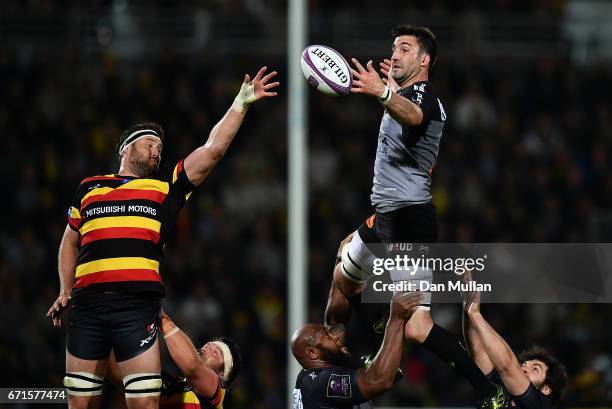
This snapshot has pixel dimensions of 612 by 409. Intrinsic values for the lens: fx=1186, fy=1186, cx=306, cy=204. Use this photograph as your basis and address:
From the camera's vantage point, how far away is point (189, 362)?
22.4 feet

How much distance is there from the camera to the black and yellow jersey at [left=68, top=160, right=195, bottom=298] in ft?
21.7

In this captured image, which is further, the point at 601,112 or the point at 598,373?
the point at 601,112

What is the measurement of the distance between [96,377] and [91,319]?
1.12 feet

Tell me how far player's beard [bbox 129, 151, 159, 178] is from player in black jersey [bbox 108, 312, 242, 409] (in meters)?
0.85

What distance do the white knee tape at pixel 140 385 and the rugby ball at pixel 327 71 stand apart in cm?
196

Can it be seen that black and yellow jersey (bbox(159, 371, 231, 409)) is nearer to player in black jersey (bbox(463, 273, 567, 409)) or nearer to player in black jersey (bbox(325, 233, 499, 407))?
player in black jersey (bbox(325, 233, 499, 407))

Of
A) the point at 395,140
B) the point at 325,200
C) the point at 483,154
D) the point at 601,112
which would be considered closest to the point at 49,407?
the point at 325,200

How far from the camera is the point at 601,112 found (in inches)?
653

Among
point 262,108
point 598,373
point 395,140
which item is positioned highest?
point 395,140

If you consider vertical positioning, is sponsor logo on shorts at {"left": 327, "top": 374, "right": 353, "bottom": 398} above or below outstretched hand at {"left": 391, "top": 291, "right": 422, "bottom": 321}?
below

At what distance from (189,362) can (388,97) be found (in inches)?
74.9

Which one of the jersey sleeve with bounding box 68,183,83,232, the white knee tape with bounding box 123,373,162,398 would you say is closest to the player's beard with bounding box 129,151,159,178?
the jersey sleeve with bounding box 68,183,83,232

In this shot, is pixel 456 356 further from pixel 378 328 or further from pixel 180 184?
pixel 180 184

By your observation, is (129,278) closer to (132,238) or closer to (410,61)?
(132,238)
